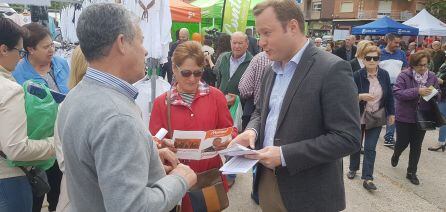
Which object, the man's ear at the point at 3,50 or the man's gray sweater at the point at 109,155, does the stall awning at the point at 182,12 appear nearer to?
the man's ear at the point at 3,50

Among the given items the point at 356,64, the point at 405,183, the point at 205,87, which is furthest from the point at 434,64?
the point at 205,87

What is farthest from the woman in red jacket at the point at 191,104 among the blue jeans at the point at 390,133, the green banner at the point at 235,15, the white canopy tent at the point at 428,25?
the white canopy tent at the point at 428,25

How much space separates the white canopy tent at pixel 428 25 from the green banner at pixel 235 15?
16138 millimetres

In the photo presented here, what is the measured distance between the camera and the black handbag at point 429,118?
4941mm

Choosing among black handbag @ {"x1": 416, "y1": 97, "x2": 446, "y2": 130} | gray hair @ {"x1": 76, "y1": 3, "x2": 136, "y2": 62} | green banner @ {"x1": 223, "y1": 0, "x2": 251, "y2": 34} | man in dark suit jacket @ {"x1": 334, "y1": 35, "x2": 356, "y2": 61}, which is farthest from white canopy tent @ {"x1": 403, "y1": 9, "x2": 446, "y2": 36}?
gray hair @ {"x1": 76, "y1": 3, "x2": 136, "y2": 62}

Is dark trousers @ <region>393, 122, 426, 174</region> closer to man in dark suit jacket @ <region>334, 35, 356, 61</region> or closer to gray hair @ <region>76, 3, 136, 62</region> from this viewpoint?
gray hair @ <region>76, 3, 136, 62</region>

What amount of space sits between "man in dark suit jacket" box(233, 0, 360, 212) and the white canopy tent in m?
21.1

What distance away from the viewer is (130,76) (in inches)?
56.6

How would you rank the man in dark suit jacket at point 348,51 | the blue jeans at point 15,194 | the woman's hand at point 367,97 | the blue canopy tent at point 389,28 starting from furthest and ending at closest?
the blue canopy tent at point 389,28 → the man in dark suit jacket at point 348,51 → the woman's hand at point 367,97 → the blue jeans at point 15,194

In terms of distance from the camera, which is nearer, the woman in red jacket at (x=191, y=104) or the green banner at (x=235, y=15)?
the woman in red jacket at (x=191, y=104)

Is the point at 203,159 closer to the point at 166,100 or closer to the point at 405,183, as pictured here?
the point at 166,100

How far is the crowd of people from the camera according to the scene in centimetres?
127

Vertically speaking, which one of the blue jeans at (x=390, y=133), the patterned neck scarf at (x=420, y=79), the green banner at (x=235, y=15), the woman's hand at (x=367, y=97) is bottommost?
the blue jeans at (x=390, y=133)

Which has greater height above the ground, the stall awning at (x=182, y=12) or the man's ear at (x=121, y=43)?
the stall awning at (x=182, y=12)
